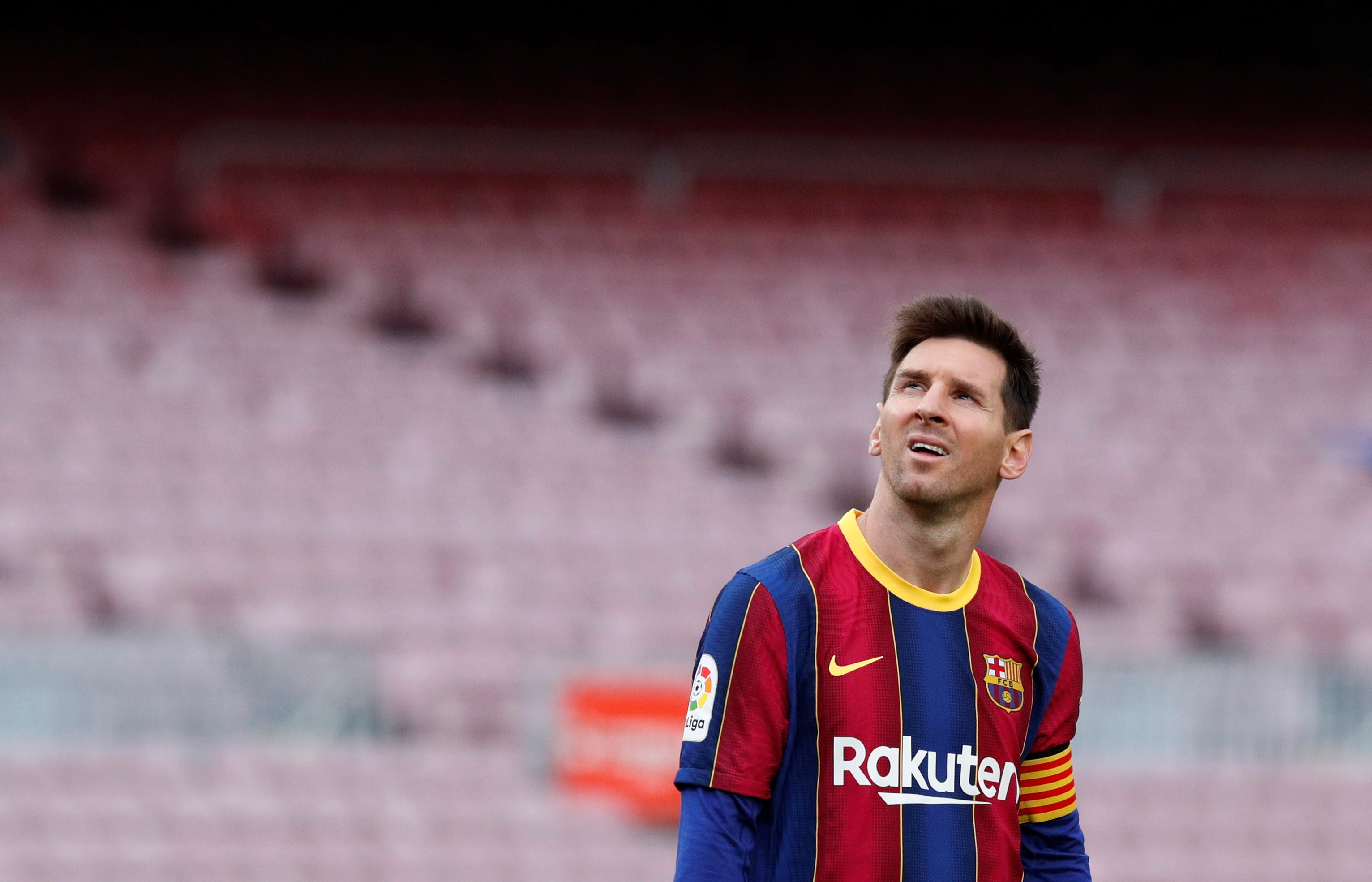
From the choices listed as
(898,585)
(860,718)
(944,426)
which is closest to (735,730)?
(860,718)

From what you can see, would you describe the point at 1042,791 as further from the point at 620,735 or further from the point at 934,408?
the point at 620,735

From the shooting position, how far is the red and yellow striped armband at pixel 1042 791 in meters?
1.90

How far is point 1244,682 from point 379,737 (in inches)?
147

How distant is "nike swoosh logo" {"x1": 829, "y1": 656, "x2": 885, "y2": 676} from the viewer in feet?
5.63

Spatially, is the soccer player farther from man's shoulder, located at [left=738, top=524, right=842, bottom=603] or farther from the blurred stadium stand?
the blurred stadium stand

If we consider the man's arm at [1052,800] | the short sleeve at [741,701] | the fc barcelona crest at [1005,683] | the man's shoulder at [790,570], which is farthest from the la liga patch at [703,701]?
the man's arm at [1052,800]

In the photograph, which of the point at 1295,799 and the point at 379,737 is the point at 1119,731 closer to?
the point at 1295,799

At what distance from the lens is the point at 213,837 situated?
20.5 ft

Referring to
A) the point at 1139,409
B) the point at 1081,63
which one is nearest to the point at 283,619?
the point at 1139,409

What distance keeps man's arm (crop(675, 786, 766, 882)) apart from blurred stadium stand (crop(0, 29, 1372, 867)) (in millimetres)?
4470

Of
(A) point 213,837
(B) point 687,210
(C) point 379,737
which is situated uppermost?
(B) point 687,210

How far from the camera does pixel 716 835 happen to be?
1605 mm

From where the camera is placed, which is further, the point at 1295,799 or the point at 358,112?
the point at 358,112

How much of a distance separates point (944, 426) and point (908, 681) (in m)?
0.31
